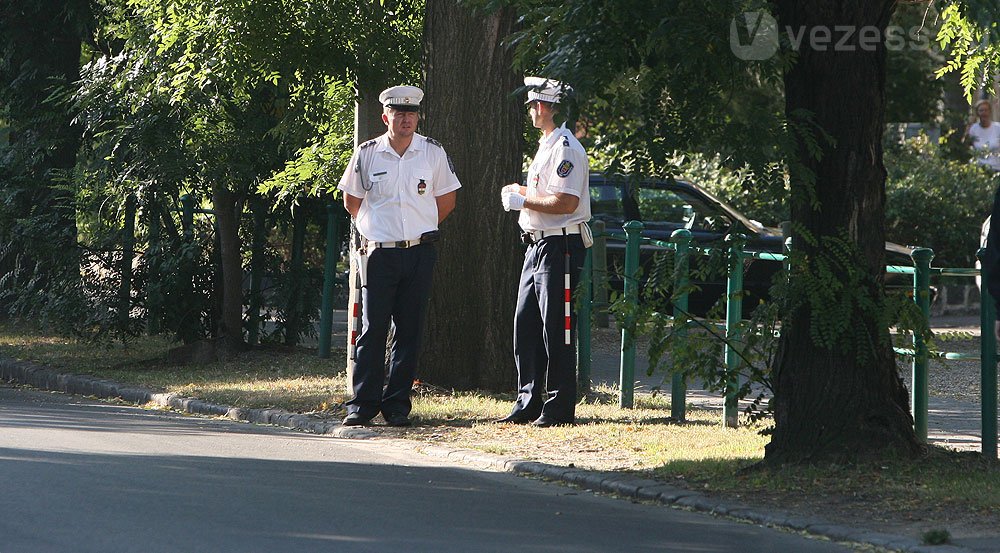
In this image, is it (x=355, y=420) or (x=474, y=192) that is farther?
(x=474, y=192)

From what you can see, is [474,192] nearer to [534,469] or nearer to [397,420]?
[397,420]

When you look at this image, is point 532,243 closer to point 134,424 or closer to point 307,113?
point 134,424

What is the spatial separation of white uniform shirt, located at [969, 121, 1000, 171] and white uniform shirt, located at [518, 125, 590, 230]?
54.4 feet

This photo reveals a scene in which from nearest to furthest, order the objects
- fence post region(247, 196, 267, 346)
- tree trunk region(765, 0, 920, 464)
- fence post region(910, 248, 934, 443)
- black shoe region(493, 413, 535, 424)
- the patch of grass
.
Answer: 1. tree trunk region(765, 0, 920, 464)
2. fence post region(910, 248, 934, 443)
3. black shoe region(493, 413, 535, 424)
4. the patch of grass
5. fence post region(247, 196, 267, 346)

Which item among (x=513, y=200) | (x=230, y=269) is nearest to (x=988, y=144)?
(x=230, y=269)

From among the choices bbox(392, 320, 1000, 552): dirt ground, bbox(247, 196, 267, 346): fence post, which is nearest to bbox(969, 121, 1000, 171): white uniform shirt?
bbox(247, 196, 267, 346): fence post

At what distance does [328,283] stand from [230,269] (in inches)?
38.0

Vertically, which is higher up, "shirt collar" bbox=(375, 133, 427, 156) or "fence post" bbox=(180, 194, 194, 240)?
"shirt collar" bbox=(375, 133, 427, 156)

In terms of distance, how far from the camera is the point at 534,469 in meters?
8.39

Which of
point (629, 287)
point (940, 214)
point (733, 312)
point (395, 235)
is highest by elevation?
point (940, 214)

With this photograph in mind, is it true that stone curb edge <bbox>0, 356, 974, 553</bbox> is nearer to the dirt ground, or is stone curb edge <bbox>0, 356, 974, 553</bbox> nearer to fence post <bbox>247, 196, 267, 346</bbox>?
the dirt ground

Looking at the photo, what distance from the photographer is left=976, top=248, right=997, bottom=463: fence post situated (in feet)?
26.8

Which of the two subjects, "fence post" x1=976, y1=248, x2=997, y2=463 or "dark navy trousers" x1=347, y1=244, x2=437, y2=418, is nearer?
"fence post" x1=976, y1=248, x2=997, y2=463

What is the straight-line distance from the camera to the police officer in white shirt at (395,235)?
9.74m
